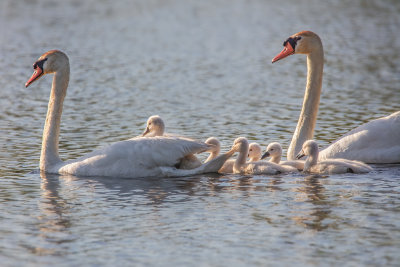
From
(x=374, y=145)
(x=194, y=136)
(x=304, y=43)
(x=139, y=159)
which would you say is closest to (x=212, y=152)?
(x=139, y=159)

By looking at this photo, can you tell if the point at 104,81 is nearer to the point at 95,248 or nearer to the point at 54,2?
the point at 95,248

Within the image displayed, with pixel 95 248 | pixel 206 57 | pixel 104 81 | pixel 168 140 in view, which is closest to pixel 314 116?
pixel 168 140

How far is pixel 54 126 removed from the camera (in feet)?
45.3

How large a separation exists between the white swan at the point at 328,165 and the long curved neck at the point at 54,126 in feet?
12.6

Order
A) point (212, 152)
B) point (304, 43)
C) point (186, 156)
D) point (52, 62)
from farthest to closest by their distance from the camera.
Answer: point (304, 43) < point (52, 62) < point (212, 152) < point (186, 156)

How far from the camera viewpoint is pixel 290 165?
43.7 ft

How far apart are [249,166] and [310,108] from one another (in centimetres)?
195

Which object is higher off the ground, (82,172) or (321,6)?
(321,6)

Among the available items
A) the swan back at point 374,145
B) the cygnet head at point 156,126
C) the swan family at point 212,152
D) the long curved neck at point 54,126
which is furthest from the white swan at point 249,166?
the long curved neck at point 54,126

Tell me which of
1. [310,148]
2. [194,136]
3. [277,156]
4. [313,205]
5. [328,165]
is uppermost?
[194,136]

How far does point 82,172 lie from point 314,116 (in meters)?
3.96

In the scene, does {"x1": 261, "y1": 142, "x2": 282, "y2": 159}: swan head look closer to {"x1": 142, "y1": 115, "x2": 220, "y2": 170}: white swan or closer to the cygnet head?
{"x1": 142, "y1": 115, "x2": 220, "y2": 170}: white swan

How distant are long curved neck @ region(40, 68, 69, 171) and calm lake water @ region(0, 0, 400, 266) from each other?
334 millimetres

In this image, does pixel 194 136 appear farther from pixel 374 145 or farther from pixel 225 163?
pixel 374 145
